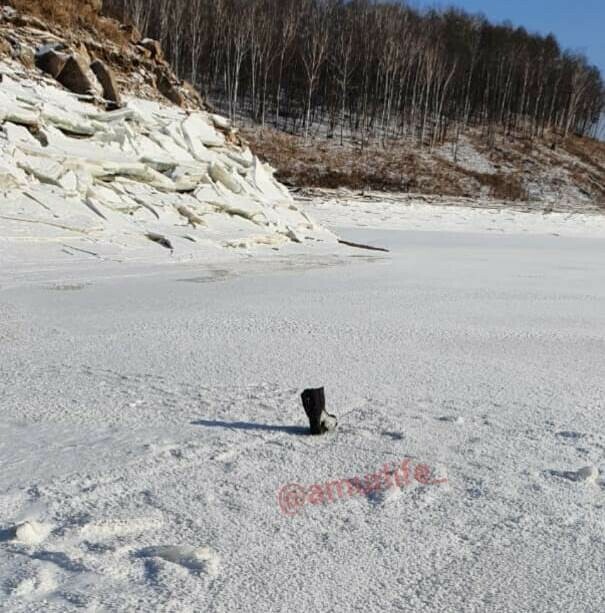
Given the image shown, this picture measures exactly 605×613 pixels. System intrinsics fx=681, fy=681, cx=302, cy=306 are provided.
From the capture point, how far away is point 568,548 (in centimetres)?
151

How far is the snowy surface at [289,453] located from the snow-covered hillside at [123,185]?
2477 mm

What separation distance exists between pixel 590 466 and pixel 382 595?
87 centimetres

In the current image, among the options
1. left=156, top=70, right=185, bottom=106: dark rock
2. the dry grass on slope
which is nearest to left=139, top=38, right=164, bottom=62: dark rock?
the dry grass on slope

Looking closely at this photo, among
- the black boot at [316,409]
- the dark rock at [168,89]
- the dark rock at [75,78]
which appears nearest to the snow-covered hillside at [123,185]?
the dark rock at [75,78]

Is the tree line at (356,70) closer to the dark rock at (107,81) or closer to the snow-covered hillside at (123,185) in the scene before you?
the dark rock at (107,81)

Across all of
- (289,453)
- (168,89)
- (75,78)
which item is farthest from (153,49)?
(289,453)

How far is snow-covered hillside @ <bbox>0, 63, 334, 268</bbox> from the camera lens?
6.70 m

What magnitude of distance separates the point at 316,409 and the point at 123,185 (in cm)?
668

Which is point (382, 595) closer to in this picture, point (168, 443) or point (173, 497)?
point (173, 497)

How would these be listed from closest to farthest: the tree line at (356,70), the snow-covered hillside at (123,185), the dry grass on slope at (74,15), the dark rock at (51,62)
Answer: the snow-covered hillside at (123,185) → the dark rock at (51,62) → the dry grass on slope at (74,15) → the tree line at (356,70)

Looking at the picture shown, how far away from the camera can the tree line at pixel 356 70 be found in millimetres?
34688

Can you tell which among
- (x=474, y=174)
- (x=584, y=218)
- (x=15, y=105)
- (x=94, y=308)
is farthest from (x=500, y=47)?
(x=94, y=308)

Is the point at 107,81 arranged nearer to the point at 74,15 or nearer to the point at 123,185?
the point at 74,15

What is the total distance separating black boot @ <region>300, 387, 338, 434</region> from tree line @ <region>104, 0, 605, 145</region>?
31144 millimetres
